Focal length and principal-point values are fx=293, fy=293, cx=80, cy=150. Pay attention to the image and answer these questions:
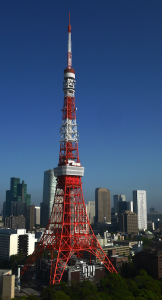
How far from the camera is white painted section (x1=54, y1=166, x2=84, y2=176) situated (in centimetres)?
4844

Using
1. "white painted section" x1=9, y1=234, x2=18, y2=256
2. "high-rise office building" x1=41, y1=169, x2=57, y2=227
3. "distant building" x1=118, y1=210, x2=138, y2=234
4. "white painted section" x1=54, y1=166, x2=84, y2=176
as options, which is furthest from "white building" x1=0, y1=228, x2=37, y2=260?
"high-rise office building" x1=41, y1=169, x2=57, y2=227

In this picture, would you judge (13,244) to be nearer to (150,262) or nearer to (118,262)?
(118,262)

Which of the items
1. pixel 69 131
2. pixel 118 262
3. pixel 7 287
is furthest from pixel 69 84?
pixel 118 262

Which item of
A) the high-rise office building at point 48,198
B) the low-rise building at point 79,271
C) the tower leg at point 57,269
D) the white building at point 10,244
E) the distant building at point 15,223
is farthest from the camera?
the high-rise office building at point 48,198

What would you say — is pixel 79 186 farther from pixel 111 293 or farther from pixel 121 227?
pixel 121 227

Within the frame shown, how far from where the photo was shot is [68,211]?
47656mm

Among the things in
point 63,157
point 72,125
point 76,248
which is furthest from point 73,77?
point 76,248

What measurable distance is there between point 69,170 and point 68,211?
6.67 m

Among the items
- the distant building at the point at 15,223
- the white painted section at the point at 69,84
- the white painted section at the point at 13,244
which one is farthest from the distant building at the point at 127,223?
the white painted section at the point at 69,84

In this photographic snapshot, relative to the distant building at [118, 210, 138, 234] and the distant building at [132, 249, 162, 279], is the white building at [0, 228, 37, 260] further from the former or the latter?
the distant building at [118, 210, 138, 234]

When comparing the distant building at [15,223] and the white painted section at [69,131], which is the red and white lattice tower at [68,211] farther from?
the distant building at [15,223]

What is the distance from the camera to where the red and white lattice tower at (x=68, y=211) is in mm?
45125

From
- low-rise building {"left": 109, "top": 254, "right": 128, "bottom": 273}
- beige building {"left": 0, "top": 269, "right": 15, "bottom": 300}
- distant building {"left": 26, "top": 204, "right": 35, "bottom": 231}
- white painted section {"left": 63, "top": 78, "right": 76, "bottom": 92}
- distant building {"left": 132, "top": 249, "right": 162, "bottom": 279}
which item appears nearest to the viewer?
beige building {"left": 0, "top": 269, "right": 15, "bottom": 300}

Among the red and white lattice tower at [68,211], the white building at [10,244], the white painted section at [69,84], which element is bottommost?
the white building at [10,244]
